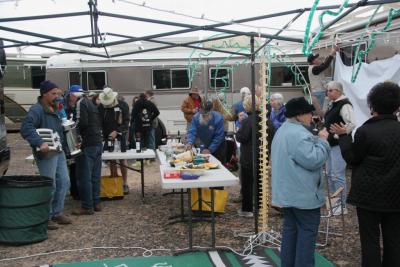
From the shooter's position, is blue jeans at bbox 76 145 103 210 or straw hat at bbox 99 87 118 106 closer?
blue jeans at bbox 76 145 103 210

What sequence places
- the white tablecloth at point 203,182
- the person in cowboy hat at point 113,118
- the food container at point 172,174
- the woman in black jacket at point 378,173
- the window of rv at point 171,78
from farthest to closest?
the window of rv at point 171,78 → the person in cowboy hat at point 113,118 → the food container at point 172,174 → the white tablecloth at point 203,182 → the woman in black jacket at point 378,173

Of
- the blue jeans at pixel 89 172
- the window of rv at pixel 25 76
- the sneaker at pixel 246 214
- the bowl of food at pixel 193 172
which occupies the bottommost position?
the sneaker at pixel 246 214

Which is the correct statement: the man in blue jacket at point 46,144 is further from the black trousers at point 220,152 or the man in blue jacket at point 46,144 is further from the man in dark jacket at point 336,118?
the man in dark jacket at point 336,118

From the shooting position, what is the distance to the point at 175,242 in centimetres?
500

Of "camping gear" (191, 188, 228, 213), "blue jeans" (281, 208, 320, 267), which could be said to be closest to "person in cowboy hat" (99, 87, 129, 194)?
"camping gear" (191, 188, 228, 213)

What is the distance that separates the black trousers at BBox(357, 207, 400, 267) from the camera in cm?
328

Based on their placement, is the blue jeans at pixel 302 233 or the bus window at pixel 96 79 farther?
the bus window at pixel 96 79

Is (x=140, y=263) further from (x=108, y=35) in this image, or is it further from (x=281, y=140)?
(x=108, y=35)

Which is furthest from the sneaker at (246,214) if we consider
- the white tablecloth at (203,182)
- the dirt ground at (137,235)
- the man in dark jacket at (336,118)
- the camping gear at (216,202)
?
the white tablecloth at (203,182)

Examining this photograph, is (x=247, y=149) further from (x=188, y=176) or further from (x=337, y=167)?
(x=188, y=176)

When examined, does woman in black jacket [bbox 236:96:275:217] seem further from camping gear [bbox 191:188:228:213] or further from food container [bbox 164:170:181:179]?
food container [bbox 164:170:181:179]

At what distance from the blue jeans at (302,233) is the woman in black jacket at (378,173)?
326mm

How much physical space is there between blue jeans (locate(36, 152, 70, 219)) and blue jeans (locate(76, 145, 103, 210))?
1.38 ft

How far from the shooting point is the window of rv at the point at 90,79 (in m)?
12.5
